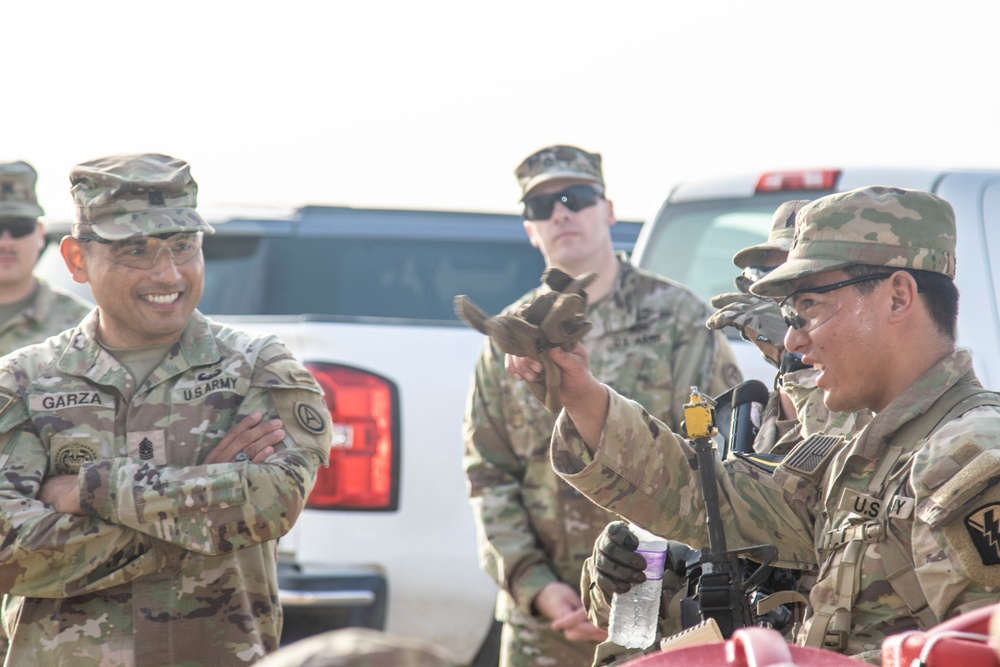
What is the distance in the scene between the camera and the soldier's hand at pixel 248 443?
12.2 ft

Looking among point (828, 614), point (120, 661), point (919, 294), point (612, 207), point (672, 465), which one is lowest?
point (120, 661)

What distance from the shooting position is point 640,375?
4.85 metres

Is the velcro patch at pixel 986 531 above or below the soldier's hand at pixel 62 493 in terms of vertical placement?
above

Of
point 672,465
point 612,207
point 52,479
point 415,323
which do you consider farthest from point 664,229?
point 52,479

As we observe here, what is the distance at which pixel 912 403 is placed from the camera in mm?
3041

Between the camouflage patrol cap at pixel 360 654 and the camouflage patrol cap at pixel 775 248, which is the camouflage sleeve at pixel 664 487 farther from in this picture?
the camouflage patrol cap at pixel 360 654

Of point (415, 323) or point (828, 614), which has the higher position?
point (415, 323)

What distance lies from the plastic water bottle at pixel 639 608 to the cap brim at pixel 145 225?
1503 millimetres

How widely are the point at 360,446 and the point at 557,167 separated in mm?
1300

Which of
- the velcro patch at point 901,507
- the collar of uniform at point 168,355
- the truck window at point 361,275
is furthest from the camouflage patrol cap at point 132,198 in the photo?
the truck window at point 361,275

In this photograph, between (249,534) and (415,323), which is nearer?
(249,534)

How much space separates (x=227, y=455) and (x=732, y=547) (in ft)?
4.39

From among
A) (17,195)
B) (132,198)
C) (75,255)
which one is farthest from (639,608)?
(17,195)

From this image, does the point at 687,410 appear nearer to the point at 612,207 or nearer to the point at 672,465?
the point at 672,465
